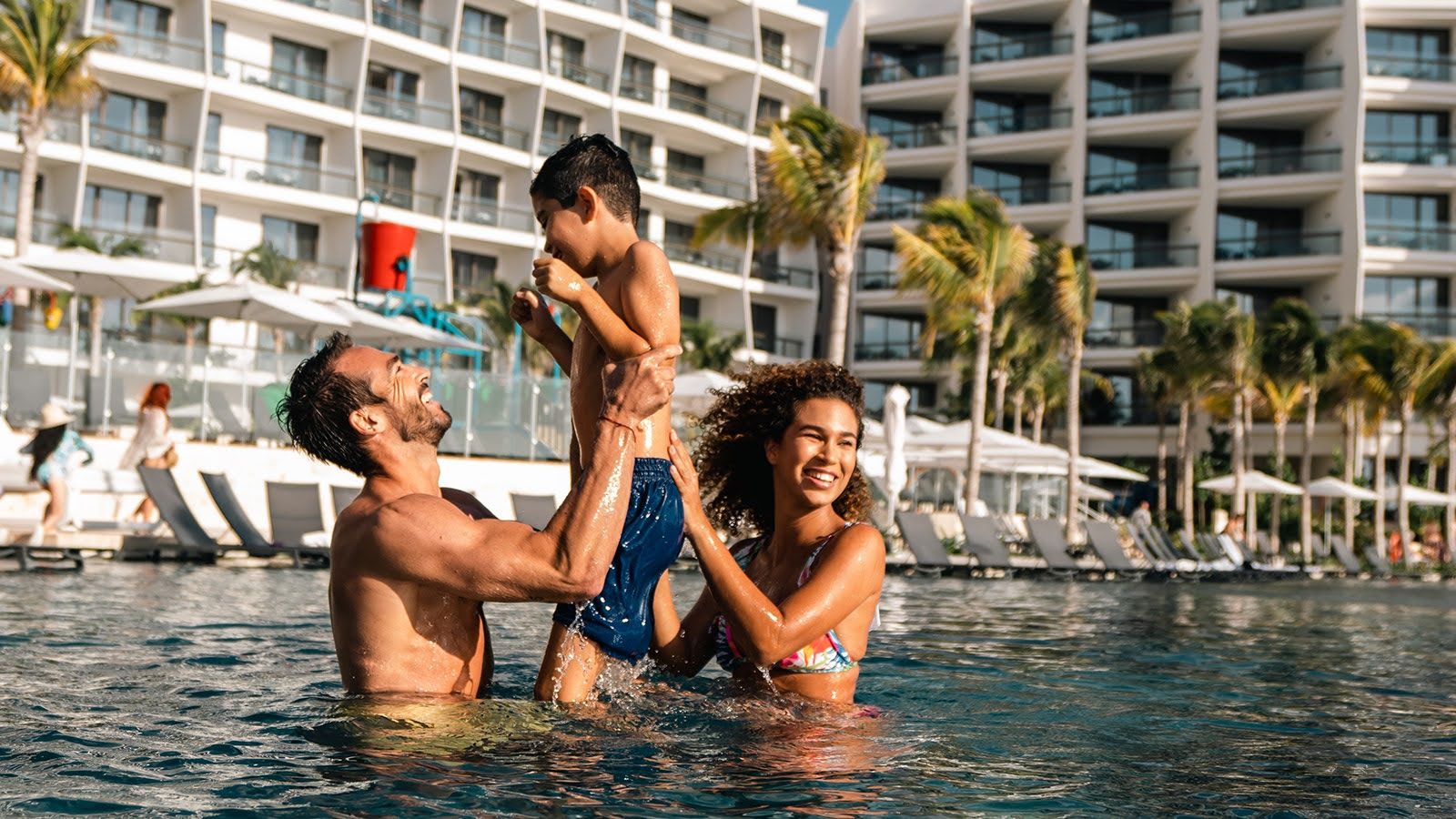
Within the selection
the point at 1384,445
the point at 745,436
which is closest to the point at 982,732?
the point at 745,436

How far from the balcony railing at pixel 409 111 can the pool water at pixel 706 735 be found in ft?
134

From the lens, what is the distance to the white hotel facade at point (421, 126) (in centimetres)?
4322

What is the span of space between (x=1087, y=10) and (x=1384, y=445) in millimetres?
20124

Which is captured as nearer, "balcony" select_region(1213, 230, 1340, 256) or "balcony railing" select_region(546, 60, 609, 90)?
"balcony railing" select_region(546, 60, 609, 90)

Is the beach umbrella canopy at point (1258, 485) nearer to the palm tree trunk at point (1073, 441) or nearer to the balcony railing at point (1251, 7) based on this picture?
the palm tree trunk at point (1073, 441)

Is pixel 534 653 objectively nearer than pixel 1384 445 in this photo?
Yes

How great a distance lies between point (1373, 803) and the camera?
12.4 ft

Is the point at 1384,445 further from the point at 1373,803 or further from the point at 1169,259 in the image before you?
the point at 1373,803

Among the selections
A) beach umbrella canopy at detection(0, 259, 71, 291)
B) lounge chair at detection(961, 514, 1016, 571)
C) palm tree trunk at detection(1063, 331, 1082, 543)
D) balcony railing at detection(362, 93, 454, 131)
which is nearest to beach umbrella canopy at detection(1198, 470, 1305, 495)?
palm tree trunk at detection(1063, 331, 1082, 543)

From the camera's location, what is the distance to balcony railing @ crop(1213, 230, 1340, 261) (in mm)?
52531

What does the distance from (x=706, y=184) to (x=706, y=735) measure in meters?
52.9

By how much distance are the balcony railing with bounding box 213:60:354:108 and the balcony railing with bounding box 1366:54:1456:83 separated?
118ft

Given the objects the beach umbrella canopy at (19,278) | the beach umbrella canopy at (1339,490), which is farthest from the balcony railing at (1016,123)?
the beach umbrella canopy at (19,278)

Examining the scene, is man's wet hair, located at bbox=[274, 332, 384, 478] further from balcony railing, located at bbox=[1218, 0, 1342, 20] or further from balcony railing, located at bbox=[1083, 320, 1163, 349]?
balcony railing, located at bbox=[1218, 0, 1342, 20]
